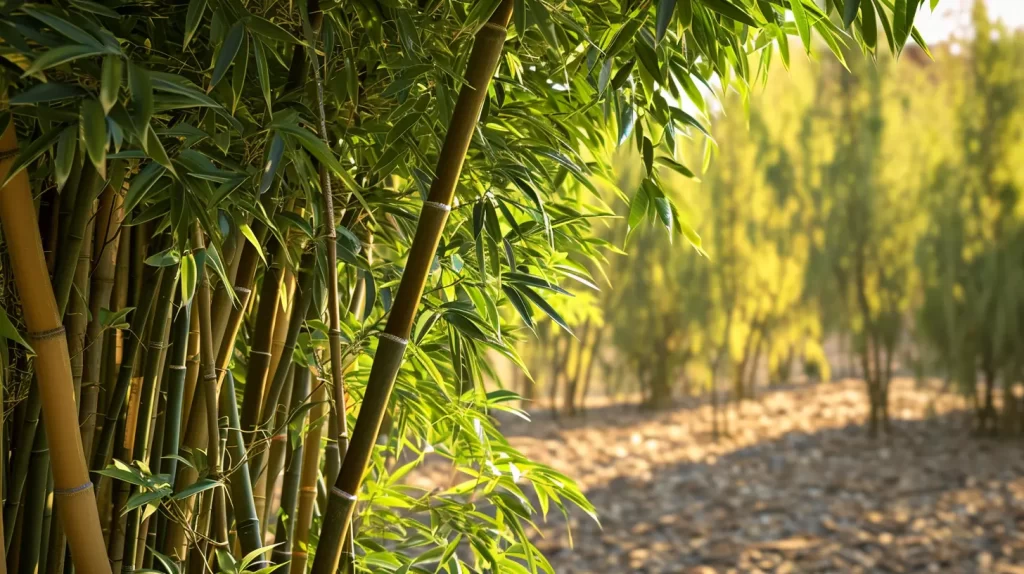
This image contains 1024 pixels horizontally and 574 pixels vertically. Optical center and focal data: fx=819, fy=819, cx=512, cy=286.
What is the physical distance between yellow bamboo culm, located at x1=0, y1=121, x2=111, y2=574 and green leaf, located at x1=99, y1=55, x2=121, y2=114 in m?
0.16

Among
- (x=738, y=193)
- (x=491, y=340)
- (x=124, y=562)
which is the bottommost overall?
(x=124, y=562)

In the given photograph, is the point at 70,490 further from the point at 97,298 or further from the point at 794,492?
the point at 794,492

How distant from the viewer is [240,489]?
35.9 inches

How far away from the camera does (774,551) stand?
4562mm

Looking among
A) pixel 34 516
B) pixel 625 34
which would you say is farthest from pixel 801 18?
pixel 34 516

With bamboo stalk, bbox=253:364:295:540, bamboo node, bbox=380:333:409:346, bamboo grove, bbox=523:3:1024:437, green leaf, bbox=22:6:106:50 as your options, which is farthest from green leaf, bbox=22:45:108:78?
bamboo grove, bbox=523:3:1024:437

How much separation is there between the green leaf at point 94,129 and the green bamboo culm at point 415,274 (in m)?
0.30

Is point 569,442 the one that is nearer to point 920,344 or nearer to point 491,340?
point 920,344

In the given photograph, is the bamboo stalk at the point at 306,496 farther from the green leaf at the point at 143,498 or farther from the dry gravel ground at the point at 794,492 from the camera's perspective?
the dry gravel ground at the point at 794,492

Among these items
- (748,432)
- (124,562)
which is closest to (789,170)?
(748,432)

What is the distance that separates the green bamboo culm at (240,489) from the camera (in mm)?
909

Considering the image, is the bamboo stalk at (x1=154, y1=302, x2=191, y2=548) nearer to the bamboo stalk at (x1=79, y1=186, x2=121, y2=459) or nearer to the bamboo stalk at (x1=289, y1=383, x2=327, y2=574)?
the bamboo stalk at (x1=79, y1=186, x2=121, y2=459)

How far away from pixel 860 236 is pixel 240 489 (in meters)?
6.65

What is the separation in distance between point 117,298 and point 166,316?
3.6 inches
